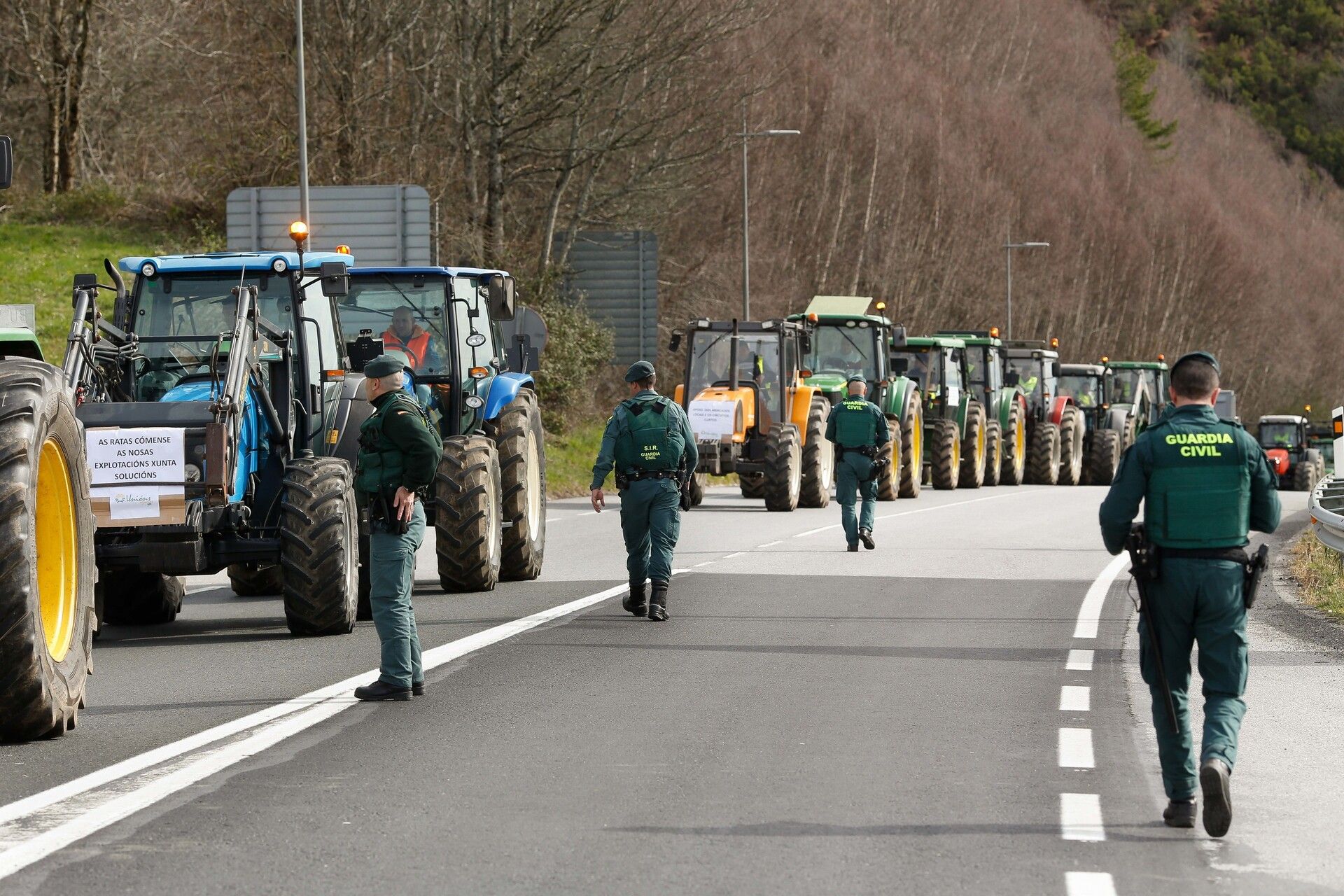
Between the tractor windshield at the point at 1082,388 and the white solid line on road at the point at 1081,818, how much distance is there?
41332 mm

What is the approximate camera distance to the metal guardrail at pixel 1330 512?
16.5m

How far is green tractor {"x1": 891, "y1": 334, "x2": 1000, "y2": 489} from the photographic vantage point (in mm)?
36938

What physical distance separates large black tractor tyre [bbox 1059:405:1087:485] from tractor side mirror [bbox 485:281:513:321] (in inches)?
1106

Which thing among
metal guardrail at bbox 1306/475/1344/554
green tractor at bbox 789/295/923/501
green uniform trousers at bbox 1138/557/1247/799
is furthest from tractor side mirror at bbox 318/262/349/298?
green tractor at bbox 789/295/923/501

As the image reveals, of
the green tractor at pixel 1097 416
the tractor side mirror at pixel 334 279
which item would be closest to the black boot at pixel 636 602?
the tractor side mirror at pixel 334 279

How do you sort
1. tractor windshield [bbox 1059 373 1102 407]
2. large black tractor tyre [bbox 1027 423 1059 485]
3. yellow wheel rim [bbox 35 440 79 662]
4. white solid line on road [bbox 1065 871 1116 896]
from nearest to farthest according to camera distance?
white solid line on road [bbox 1065 871 1116 896] < yellow wheel rim [bbox 35 440 79 662] < large black tractor tyre [bbox 1027 423 1059 485] < tractor windshield [bbox 1059 373 1102 407]

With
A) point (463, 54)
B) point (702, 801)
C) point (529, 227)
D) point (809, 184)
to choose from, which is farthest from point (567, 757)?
point (809, 184)

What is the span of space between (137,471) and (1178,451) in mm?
6828

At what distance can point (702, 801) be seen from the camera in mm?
7668

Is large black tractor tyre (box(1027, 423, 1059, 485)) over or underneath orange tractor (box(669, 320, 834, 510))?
underneath

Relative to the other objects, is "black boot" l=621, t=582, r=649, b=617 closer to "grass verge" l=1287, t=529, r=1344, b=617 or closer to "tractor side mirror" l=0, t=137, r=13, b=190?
"grass verge" l=1287, t=529, r=1344, b=617

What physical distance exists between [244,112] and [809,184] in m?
25.8

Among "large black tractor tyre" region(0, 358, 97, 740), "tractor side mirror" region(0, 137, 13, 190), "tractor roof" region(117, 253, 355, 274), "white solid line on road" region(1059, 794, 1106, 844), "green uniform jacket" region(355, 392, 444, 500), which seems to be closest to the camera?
"white solid line on road" region(1059, 794, 1106, 844)

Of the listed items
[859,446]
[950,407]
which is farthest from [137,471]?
[950,407]
